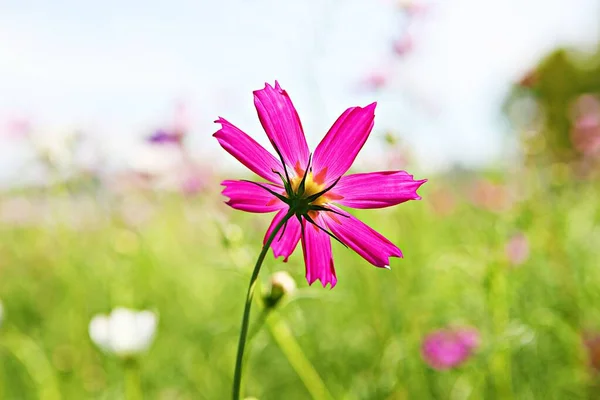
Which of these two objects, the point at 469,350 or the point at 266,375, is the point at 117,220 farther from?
the point at 469,350

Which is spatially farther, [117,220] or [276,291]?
[117,220]

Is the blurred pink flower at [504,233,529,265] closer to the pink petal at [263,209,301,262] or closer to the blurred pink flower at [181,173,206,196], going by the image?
the blurred pink flower at [181,173,206,196]

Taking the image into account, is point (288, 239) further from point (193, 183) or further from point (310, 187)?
point (193, 183)

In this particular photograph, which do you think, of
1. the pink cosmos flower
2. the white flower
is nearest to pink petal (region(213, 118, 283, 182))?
the pink cosmos flower

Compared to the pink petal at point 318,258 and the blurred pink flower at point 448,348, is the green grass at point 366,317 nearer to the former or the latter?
the blurred pink flower at point 448,348

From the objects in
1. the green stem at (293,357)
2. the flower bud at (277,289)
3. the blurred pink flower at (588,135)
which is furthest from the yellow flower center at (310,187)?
the blurred pink flower at (588,135)

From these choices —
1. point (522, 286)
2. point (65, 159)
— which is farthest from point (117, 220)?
point (522, 286)

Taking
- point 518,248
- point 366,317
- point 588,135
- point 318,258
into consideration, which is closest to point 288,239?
point 318,258
